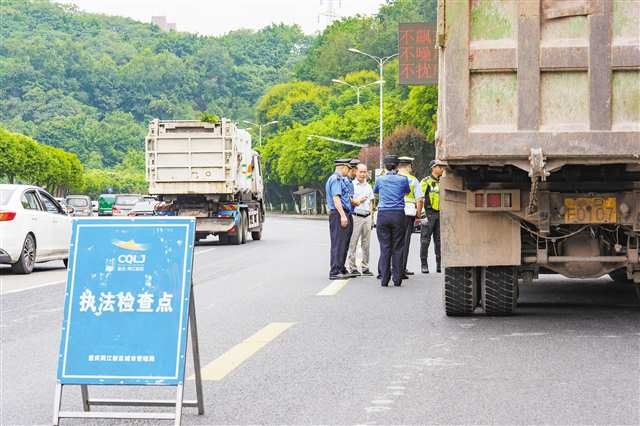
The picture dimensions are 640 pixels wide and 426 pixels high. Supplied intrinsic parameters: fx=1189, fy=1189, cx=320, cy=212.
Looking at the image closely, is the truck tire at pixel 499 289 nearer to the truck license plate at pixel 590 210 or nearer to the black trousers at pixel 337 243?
the truck license plate at pixel 590 210

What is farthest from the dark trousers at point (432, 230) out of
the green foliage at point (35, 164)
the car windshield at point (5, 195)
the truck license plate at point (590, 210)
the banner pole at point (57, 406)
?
the green foliage at point (35, 164)

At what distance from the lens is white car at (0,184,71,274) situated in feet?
62.5

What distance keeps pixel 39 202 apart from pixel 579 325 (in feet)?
39.5

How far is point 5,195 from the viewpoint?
19.6 metres

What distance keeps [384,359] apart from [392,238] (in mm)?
6854

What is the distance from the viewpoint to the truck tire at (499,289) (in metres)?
10.8

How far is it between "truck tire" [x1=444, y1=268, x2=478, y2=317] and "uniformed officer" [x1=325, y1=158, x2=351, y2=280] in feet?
19.2

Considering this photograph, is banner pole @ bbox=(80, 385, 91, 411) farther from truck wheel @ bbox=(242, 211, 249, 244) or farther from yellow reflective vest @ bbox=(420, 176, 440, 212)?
truck wheel @ bbox=(242, 211, 249, 244)

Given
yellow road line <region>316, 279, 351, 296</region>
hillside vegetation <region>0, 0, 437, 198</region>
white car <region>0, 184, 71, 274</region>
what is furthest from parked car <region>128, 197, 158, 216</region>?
hillside vegetation <region>0, 0, 437, 198</region>

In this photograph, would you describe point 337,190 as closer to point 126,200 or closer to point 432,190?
point 432,190

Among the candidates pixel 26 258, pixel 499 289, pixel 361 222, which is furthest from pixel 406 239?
pixel 26 258

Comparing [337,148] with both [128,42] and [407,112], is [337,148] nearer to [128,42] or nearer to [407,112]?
[407,112]

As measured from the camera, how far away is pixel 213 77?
172 m

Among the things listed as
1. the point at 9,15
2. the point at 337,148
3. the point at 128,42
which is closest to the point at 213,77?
the point at 128,42
